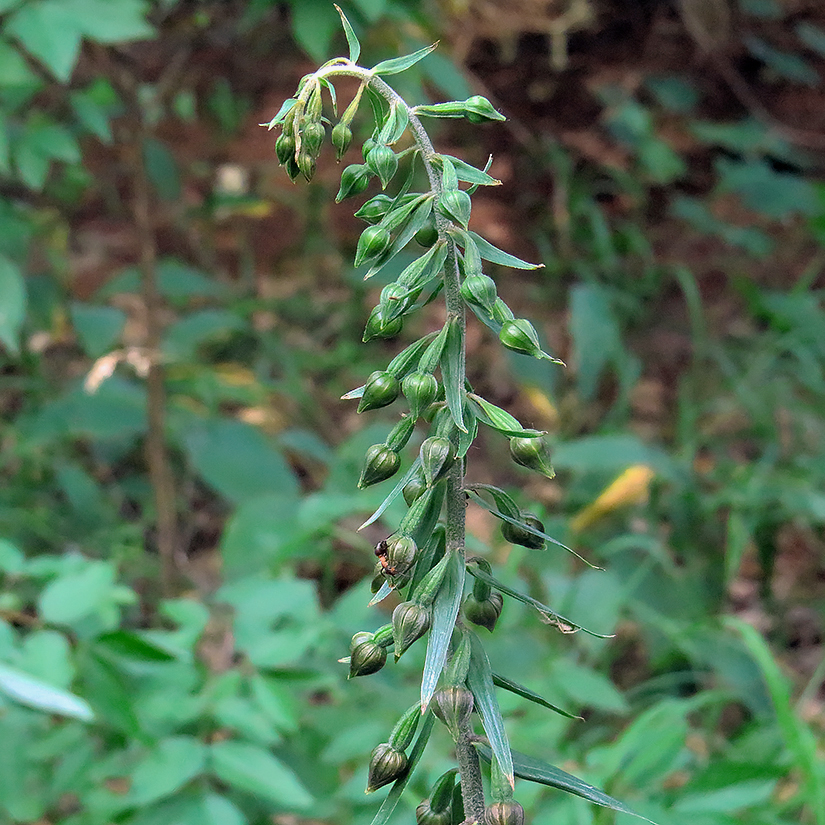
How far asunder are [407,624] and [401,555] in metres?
0.05

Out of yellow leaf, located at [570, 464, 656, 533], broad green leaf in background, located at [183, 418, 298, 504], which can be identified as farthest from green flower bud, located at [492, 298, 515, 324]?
yellow leaf, located at [570, 464, 656, 533]

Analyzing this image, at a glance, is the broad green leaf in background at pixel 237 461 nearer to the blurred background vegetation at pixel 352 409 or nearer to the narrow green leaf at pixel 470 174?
the blurred background vegetation at pixel 352 409

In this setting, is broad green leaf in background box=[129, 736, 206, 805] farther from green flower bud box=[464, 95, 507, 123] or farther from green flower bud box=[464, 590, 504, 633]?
green flower bud box=[464, 95, 507, 123]

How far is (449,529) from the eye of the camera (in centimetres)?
71

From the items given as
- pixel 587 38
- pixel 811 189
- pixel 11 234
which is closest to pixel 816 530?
pixel 811 189

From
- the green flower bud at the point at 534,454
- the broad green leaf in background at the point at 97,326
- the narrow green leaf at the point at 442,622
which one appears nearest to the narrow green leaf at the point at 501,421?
the green flower bud at the point at 534,454

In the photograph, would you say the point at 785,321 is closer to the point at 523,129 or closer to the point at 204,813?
the point at 523,129

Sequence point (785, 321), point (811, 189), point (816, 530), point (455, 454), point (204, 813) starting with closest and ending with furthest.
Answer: point (455, 454), point (204, 813), point (816, 530), point (785, 321), point (811, 189)

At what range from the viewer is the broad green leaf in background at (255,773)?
1330mm

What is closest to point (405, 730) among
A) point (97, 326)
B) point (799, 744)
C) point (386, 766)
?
point (386, 766)

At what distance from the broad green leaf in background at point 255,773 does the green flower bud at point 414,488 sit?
0.80m

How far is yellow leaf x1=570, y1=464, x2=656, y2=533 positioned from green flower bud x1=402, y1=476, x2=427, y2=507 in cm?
200

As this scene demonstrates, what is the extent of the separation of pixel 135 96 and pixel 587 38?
74.3 inches

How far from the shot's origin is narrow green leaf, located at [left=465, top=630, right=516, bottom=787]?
644mm
